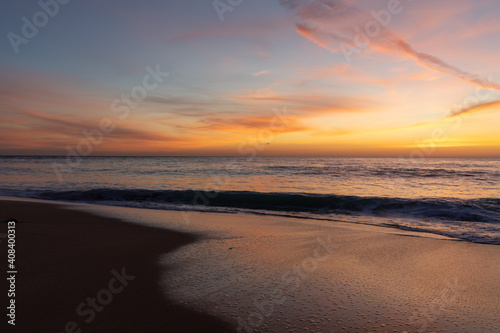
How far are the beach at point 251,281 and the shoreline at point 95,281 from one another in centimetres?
2

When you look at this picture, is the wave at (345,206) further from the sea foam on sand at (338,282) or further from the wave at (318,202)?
the sea foam on sand at (338,282)

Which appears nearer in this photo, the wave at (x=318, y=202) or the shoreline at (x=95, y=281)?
the shoreline at (x=95, y=281)

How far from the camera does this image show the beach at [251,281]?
3248mm

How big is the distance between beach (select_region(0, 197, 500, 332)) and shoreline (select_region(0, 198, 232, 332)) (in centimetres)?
2

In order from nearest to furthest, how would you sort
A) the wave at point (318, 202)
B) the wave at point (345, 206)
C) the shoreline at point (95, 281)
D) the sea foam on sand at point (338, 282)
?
the shoreline at point (95, 281)
the sea foam on sand at point (338, 282)
the wave at point (345, 206)
the wave at point (318, 202)

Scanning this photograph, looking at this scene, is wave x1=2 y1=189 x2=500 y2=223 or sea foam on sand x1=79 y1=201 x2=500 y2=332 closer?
sea foam on sand x1=79 y1=201 x2=500 y2=332

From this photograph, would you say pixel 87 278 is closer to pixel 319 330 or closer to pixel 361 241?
pixel 319 330

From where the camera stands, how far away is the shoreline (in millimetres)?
3188

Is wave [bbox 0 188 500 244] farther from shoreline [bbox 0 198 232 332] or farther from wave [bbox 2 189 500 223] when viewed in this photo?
shoreline [bbox 0 198 232 332]

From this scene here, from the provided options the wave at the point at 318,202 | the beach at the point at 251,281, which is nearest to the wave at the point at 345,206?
the wave at the point at 318,202

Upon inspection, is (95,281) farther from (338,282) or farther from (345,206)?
(345,206)

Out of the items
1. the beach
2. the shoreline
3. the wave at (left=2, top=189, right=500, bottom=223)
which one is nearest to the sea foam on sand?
the beach

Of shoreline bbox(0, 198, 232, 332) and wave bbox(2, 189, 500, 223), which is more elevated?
shoreline bbox(0, 198, 232, 332)

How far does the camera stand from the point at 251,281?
171 inches
